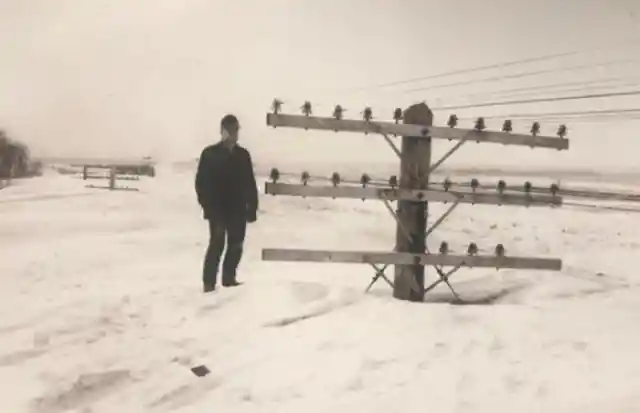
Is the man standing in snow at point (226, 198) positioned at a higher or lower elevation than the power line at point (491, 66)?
lower

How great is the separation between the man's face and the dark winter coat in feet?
0.06

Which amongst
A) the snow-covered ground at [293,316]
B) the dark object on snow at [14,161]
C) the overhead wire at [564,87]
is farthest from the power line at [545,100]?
the dark object on snow at [14,161]

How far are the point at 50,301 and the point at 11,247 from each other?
0.73 feet

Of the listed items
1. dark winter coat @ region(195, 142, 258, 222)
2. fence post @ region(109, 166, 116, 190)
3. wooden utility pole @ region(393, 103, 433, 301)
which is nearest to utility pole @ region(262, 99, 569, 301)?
wooden utility pole @ region(393, 103, 433, 301)

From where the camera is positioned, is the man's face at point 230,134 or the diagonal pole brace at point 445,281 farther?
the diagonal pole brace at point 445,281

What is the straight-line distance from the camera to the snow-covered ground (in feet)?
4.88

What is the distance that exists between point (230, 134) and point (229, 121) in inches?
1.7

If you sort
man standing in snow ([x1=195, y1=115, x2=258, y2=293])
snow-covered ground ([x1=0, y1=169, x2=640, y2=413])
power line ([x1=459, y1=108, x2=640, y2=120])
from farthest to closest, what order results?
man standing in snow ([x1=195, y1=115, x2=258, y2=293])
power line ([x1=459, y1=108, x2=640, y2=120])
snow-covered ground ([x1=0, y1=169, x2=640, y2=413])

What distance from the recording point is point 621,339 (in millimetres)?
1719

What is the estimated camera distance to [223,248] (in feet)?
6.87

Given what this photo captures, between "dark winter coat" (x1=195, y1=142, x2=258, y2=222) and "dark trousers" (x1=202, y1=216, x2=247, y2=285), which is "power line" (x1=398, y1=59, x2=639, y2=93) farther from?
"dark trousers" (x1=202, y1=216, x2=247, y2=285)

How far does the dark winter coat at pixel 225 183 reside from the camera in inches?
80.1

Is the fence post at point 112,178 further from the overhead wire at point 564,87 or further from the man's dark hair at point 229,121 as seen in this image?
the overhead wire at point 564,87

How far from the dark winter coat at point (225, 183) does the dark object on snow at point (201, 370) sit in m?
0.60
